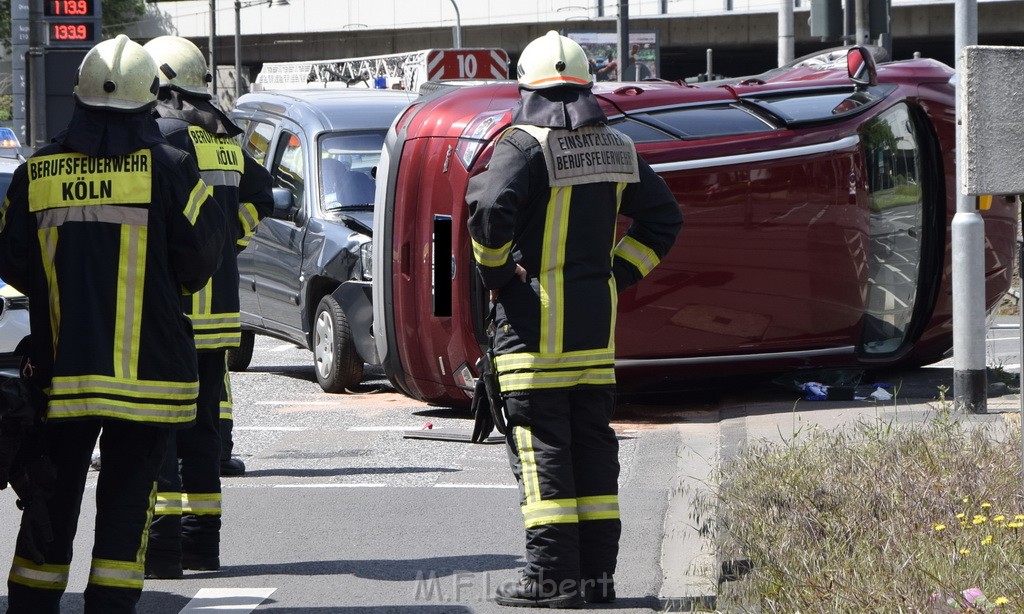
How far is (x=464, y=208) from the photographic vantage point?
9.02m

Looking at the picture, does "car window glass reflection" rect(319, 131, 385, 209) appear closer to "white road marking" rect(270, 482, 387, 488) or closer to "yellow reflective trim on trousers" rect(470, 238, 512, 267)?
"white road marking" rect(270, 482, 387, 488)

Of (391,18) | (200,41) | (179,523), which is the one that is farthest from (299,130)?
(200,41)

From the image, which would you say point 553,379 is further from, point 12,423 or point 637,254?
point 12,423

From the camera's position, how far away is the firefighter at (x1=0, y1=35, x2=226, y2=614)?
15.4 feet

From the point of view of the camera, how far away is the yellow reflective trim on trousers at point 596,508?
5.34 meters

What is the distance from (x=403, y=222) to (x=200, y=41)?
6156 centimetres

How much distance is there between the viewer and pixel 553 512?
5.23 metres

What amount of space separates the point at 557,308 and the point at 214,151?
189 cm

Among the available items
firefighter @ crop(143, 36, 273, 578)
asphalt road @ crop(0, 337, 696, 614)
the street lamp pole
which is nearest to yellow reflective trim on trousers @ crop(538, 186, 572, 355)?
asphalt road @ crop(0, 337, 696, 614)

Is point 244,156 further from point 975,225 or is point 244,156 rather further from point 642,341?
point 975,225

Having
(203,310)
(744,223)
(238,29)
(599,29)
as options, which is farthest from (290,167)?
(238,29)

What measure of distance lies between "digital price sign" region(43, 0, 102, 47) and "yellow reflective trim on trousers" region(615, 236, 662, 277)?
11.8 metres

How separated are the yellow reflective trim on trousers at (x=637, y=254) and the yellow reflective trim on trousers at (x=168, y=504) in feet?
6.11

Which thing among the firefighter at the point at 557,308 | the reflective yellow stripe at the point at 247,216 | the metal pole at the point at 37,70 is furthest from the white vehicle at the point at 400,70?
the firefighter at the point at 557,308
